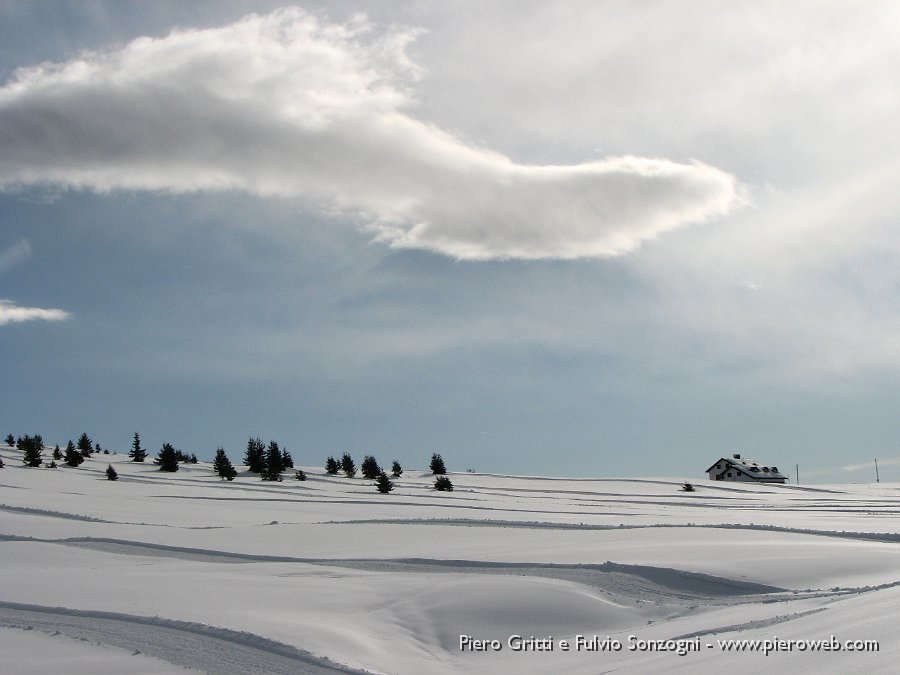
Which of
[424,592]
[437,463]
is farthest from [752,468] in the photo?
[424,592]

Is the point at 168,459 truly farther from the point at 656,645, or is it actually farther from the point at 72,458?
the point at 656,645

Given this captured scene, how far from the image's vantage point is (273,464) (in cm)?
3591

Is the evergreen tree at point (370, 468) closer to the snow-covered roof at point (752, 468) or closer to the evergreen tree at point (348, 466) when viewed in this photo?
the evergreen tree at point (348, 466)

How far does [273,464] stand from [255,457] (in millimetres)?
4573

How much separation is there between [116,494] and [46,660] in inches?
741

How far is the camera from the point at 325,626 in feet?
26.5

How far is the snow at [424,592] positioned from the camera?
7.14m

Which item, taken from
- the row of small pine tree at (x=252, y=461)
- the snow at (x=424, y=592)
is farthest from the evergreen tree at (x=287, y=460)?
the snow at (x=424, y=592)

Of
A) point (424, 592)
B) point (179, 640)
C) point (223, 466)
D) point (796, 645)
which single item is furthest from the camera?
point (223, 466)

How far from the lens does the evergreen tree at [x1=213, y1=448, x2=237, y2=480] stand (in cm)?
3468

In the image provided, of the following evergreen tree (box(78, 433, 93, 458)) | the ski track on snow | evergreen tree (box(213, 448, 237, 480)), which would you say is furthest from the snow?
evergreen tree (box(78, 433, 93, 458))

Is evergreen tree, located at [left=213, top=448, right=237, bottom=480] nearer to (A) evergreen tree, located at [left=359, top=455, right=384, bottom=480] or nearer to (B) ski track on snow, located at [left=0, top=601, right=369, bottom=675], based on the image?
(A) evergreen tree, located at [left=359, top=455, right=384, bottom=480]

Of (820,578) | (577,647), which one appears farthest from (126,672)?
(820,578)

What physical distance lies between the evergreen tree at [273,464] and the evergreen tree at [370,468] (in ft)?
16.6
